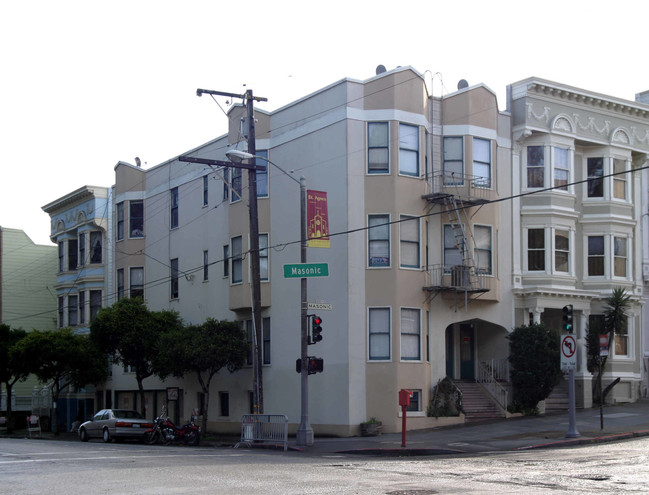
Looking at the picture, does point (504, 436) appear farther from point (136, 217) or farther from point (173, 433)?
point (136, 217)

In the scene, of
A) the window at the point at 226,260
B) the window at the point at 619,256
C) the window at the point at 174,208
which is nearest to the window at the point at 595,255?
the window at the point at 619,256

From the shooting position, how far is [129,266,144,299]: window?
44188mm

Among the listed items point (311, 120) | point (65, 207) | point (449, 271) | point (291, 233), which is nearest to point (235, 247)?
point (291, 233)

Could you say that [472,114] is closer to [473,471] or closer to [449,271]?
[449,271]

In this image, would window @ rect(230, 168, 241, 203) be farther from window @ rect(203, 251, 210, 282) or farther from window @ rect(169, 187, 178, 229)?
window @ rect(169, 187, 178, 229)

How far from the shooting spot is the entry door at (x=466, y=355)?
33656mm

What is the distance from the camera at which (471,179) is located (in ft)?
103

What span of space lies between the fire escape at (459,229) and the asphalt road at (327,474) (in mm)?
10050

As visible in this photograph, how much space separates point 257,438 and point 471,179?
12.2 metres

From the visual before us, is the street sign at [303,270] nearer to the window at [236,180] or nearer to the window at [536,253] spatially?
the window at [236,180]

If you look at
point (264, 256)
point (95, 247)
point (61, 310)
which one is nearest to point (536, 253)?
point (264, 256)

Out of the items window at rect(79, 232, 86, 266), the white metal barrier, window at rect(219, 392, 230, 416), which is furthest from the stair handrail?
window at rect(79, 232, 86, 266)

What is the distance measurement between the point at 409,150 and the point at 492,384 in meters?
9.34

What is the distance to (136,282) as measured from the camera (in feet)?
145
